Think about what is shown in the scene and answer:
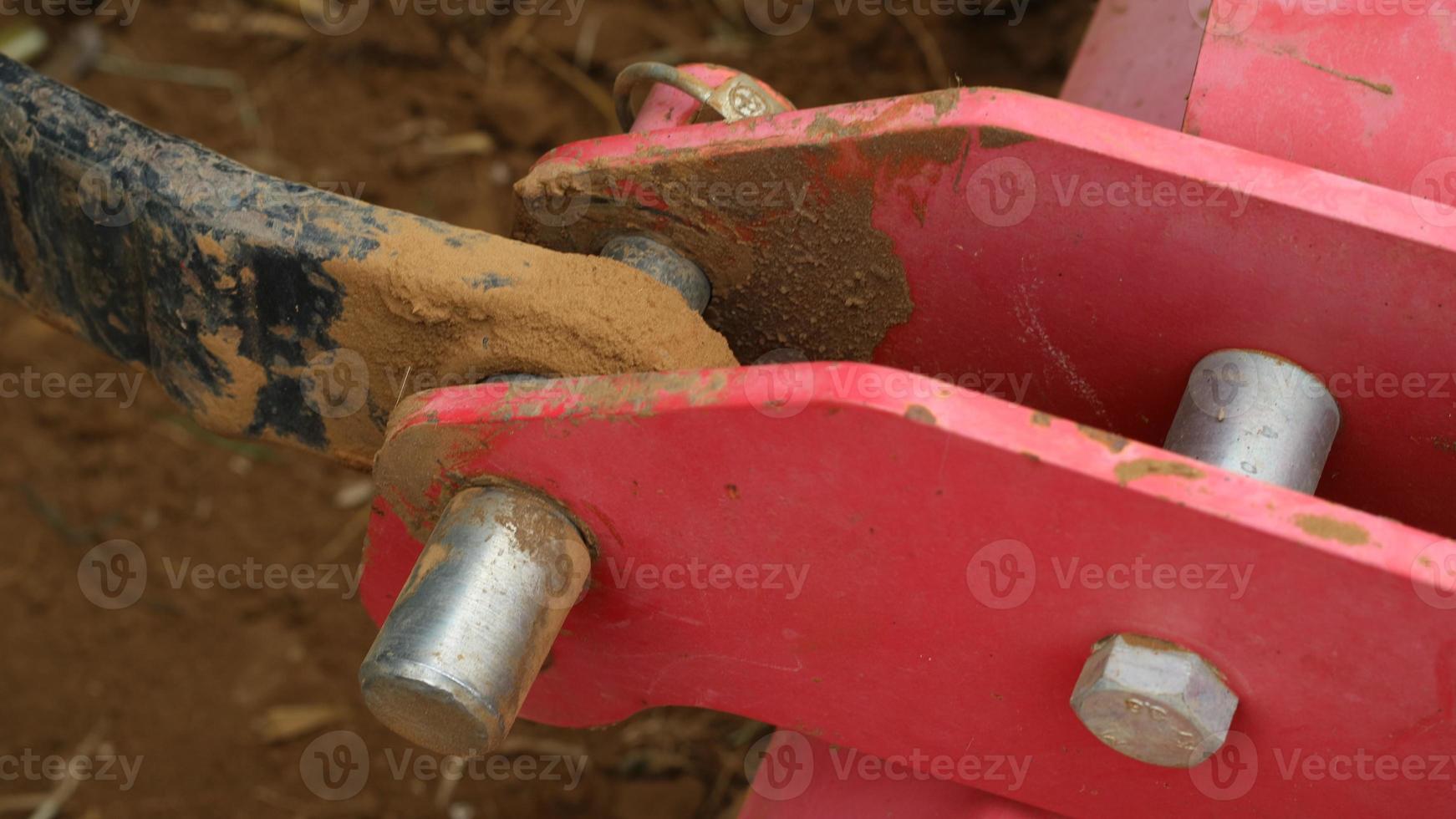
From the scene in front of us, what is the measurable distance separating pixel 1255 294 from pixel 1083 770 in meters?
0.37

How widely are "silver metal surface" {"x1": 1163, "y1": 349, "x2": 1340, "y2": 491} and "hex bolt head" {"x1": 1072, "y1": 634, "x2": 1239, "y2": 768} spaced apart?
0.16 meters

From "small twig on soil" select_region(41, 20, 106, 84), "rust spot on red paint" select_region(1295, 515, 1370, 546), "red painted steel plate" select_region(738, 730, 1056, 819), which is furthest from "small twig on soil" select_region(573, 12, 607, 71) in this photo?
"rust spot on red paint" select_region(1295, 515, 1370, 546)

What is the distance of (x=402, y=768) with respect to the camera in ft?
6.91

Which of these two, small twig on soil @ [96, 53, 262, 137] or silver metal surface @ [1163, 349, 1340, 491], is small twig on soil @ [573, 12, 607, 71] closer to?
small twig on soil @ [96, 53, 262, 137]

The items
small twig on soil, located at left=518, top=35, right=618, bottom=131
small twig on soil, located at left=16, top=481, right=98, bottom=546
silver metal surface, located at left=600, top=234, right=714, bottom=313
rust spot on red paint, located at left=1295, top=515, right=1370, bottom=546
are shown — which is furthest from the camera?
small twig on soil, located at left=518, top=35, right=618, bottom=131

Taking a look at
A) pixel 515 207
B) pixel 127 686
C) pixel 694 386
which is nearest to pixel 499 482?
pixel 694 386

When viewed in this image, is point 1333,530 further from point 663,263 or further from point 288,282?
point 288,282

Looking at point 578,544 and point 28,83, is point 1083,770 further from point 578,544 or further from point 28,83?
point 28,83

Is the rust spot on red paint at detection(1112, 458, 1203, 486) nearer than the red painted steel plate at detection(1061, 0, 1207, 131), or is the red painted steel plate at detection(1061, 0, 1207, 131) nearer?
the rust spot on red paint at detection(1112, 458, 1203, 486)

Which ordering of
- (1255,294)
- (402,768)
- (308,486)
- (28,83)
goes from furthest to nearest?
(308,486)
(402,768)
(28,83)
(1255,294)

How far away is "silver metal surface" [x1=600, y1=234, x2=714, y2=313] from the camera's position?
111cm

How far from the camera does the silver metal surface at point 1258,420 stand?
3.21 ft

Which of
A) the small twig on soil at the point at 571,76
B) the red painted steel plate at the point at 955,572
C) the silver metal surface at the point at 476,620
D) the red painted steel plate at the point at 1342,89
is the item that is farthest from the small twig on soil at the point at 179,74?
the red painted steel plate at the point at 1342,89

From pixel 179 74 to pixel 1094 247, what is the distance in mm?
2190
